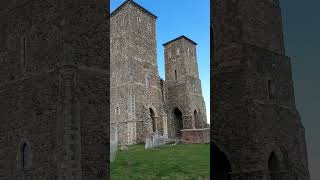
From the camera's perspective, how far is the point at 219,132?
607 inches

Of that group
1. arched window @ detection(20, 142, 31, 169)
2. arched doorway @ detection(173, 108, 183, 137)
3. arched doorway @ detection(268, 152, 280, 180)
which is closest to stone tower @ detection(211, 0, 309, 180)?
arched doorway @ detection(268, 152, 280, 180)

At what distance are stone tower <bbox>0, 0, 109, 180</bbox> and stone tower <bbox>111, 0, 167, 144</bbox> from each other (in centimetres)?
2264

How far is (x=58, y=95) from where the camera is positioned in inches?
499

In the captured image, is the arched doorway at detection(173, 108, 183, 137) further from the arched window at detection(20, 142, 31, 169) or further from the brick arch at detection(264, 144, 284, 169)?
the arched window at detection(20, 142, 31, 169)

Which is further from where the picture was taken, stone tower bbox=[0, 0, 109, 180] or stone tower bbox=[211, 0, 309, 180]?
stone tower bbox=[211, 0, 309, 180]

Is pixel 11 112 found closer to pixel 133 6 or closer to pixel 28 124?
pixel 28 124

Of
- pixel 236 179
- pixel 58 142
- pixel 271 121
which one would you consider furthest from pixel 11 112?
pixel 271 121

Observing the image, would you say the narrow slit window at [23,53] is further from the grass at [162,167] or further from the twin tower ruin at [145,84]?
the twin tower ruin at [145,84]

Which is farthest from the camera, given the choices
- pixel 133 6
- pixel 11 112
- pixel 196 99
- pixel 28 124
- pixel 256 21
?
pixel 196 99

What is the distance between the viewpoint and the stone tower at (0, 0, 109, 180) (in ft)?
40.8

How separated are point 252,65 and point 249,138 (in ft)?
10.9

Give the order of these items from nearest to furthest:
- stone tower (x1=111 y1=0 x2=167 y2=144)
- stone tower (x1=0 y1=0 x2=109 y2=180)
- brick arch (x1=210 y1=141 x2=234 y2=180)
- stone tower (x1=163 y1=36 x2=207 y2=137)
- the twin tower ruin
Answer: stone tower (x1=0 y1=0 x2=109 y2=180), brick arch (x1=210 y1=141 x2=234 y2=180), stone tower (x1=111 y1=0 x2=167 y2=144), the twin tower ruin, stone tower (x1=163 y1=36 x2=207 y2=137)

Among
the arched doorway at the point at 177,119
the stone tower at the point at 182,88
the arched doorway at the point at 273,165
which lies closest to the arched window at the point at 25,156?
the arched doorway at the point at 273,165

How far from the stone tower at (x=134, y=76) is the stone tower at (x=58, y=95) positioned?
2264 centimetres
